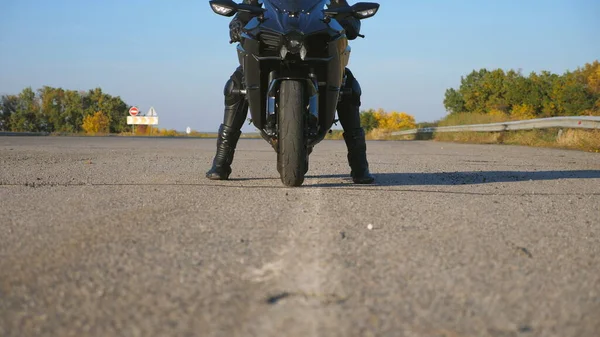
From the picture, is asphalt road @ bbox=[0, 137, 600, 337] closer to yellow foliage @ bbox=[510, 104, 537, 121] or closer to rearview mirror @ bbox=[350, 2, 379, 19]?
rearview mirror @ bbox=[350, 2, 379, 19]

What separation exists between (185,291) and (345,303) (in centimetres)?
48

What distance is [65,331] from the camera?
1.71m

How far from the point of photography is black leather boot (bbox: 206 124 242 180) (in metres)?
6.36

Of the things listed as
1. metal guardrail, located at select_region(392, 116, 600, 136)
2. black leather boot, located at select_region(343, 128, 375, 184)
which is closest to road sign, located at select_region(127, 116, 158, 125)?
metal guardrail, located at select_region(392, 116, 600, 136)

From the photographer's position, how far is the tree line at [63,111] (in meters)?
92.2

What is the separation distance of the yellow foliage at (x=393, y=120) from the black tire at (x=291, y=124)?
8220cm


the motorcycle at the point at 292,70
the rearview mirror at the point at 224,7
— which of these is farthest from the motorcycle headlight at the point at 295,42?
the rearview mirror at the point at 224,7

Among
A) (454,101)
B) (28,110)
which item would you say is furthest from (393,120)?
(28,110)

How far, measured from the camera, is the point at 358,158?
631 centimetres

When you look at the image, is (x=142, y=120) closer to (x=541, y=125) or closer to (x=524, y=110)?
(x=524, y=110)

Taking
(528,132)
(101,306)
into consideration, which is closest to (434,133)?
(528,132)

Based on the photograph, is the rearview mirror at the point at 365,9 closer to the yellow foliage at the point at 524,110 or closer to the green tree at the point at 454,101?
the yellow foliage at the point at 524,110

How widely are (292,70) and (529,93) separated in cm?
5995

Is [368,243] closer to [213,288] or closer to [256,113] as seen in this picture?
[213,288]
